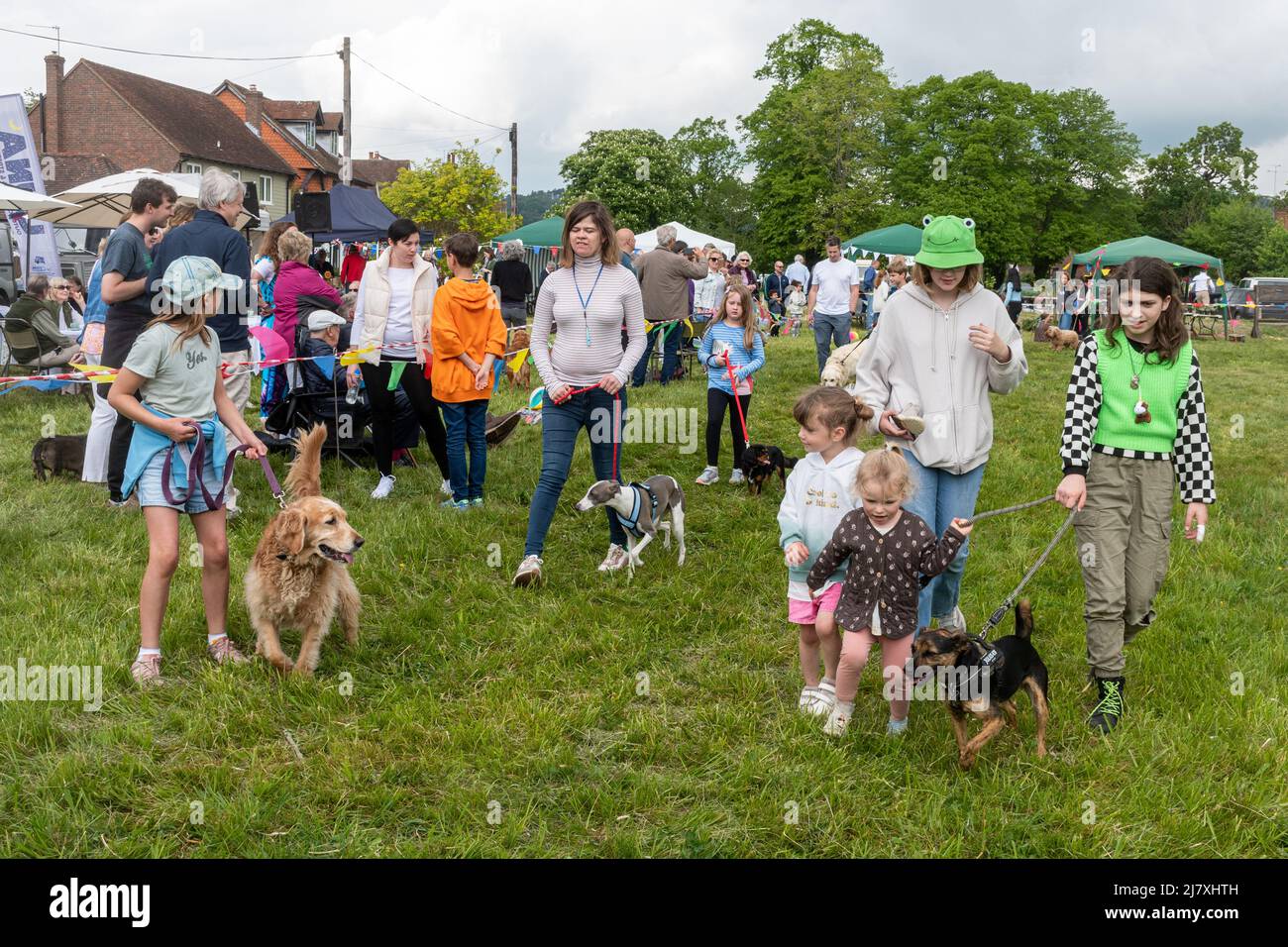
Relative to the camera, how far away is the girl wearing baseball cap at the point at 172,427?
4.41m

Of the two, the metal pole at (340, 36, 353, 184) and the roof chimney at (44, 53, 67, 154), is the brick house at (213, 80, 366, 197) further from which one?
the metal pole at (340, 36, 353, 184)

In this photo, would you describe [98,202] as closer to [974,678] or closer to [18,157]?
[18,157]

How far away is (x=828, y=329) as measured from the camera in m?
13.9

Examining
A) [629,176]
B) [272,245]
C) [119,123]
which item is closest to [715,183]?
[629,176]

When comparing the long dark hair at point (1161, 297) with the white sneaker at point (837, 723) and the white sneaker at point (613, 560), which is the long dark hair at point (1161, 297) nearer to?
the white sneaker at point (837, 723)

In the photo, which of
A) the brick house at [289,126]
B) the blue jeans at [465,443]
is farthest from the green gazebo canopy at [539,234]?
the brick house at [289,126]

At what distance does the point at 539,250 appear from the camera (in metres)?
33.9

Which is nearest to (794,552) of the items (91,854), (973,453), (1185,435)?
(973,453)

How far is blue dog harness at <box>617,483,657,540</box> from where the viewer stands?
657 cm

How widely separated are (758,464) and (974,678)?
15.9 feet

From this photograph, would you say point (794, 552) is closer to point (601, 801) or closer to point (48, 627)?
point (601, 801)

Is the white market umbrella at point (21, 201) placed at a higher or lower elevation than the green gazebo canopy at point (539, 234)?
lower

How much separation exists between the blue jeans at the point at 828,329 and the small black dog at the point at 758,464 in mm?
5340

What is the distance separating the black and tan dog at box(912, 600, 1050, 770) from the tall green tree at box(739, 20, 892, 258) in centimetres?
4877
